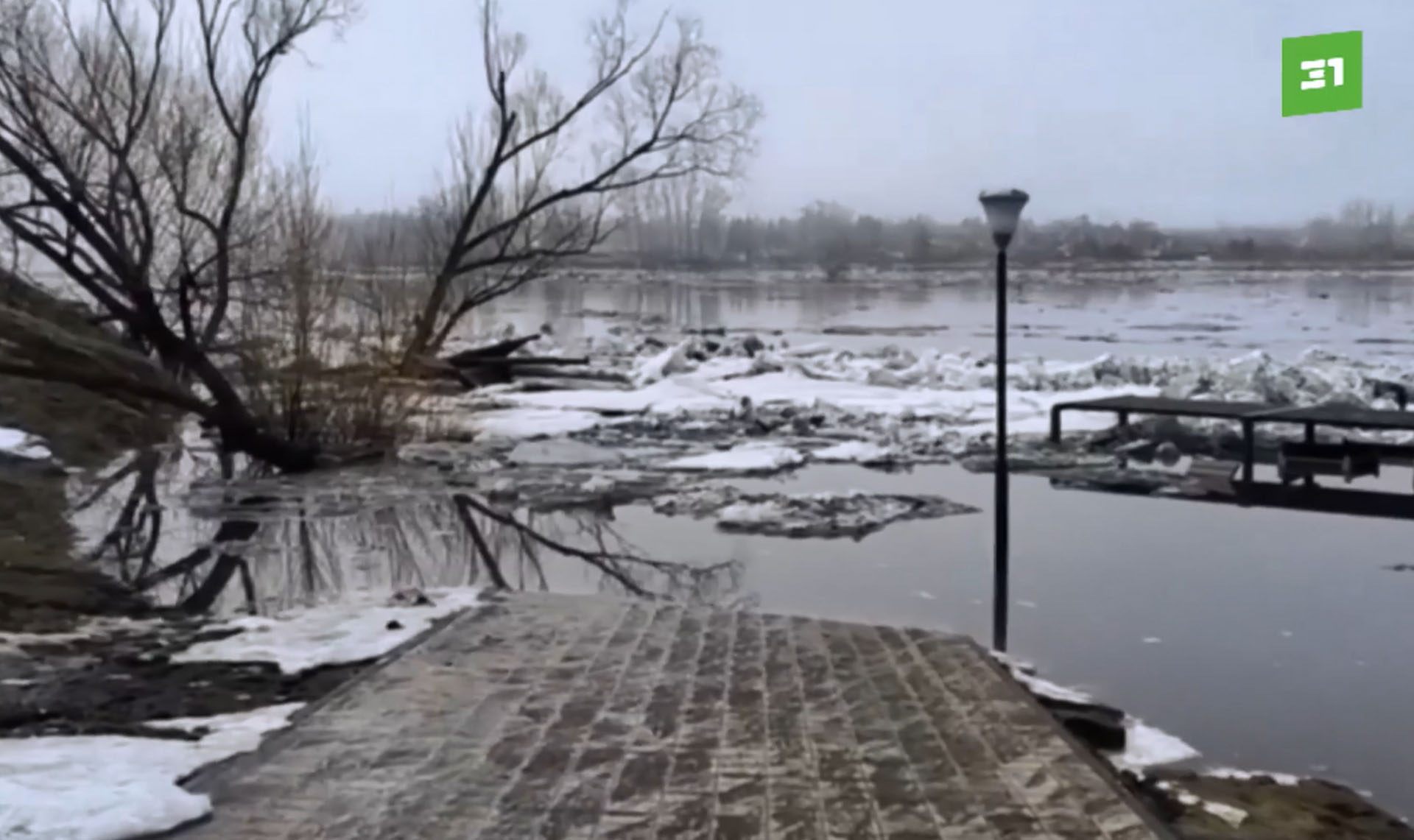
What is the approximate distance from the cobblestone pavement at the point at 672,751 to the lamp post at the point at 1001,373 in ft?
2.80

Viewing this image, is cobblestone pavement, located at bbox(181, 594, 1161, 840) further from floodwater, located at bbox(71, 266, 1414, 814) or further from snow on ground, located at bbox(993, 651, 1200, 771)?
floodwater, located at bbox(71, 266, 1414, 814)

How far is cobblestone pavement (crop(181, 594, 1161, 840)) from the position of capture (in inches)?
167

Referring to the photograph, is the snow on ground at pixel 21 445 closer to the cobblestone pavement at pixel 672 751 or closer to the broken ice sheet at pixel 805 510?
the broken ice sheet at pixel 805 510

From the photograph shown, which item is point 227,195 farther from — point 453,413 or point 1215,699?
point 1215,699

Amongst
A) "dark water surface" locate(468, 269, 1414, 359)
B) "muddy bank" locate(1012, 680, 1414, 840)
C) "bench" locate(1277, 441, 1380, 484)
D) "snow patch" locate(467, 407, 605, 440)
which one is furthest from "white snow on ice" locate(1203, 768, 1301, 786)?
"dark water surface" locate(468, 269, 1414, 359)

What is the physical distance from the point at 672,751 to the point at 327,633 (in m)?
3.14

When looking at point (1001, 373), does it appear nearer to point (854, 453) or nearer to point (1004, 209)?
point (1004, 209)

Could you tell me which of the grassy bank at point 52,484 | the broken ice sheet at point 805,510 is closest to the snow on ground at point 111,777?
the grassy bank at point 52,484

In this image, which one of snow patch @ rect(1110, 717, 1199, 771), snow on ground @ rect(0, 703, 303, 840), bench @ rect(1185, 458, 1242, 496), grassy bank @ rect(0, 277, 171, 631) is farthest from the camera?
bench @ rect(1185, 458, 1242, 496)

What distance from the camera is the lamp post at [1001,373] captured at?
25.5ft

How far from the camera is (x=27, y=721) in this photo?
5742 mm

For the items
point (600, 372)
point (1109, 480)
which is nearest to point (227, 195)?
point (600, 372)

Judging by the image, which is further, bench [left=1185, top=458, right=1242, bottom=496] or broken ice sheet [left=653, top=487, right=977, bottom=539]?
bench [left=1185, top=458, right=1242, bottom=496]

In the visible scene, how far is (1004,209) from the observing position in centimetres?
795
